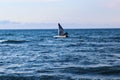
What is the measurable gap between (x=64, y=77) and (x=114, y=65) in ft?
30.5

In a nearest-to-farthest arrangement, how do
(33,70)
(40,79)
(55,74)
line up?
(40,79)
(55,74)
(33,70)

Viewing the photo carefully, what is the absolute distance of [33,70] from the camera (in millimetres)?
31312

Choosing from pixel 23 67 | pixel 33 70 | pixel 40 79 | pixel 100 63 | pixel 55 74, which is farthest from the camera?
pixel 100 63

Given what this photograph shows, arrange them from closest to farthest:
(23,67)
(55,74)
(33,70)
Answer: (55,74) < (33,70) < (23,67)

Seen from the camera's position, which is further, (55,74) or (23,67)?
(23,67)

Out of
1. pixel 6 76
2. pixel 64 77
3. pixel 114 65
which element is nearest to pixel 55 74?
pixel 64 77

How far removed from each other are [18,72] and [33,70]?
1725mm

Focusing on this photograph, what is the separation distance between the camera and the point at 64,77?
88.6ft

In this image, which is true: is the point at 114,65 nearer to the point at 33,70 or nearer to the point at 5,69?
the point at 33,70

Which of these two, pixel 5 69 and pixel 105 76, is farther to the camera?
pixel 5 69

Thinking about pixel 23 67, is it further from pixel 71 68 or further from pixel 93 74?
pixel 93 74

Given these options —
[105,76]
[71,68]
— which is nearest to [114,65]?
[71,68]

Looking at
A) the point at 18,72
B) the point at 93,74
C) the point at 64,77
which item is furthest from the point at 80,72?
the point at 18,72

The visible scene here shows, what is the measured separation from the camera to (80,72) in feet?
98.6
